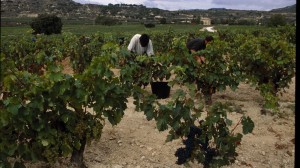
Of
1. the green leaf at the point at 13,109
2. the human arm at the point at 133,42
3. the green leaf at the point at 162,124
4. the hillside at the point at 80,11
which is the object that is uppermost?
the human arm at the point at 133,42

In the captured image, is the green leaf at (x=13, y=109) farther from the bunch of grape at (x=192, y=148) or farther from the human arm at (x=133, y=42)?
the human arm at (x=133, y=42)

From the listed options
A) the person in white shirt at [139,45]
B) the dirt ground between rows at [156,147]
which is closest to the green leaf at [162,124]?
the dirt ground between rows at [156,147]

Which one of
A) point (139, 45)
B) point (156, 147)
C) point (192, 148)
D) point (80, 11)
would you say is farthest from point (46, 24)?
point (80, 11)

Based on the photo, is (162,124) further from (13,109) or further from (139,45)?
(139,45)

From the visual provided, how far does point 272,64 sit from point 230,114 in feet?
4.45

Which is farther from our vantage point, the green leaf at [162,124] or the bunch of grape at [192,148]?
the bunch of grape at [192,148]

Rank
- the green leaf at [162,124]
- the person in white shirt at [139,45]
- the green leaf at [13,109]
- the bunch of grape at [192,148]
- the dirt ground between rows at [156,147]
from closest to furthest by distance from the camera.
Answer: the green leaf at [13,109] → the green leaf at [162,124] → the bunch of grape at [192,148] → the dirt ground between rows at [156,147] → the person in white shirt at [139,45]

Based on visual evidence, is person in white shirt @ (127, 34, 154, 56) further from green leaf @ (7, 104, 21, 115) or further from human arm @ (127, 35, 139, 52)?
green leaf @ (7, 104, 21, 115)

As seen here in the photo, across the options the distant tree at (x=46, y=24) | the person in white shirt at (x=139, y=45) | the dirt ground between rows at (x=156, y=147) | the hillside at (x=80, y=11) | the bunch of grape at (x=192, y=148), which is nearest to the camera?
the bunch of grape at (x=192, y=148)

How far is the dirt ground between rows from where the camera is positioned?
16.1 feet

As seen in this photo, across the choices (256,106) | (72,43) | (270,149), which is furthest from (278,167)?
(72,43)

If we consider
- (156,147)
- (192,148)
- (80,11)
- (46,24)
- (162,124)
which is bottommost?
(80,11)

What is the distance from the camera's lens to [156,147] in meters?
5.30

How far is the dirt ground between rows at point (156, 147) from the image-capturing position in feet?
16.1
